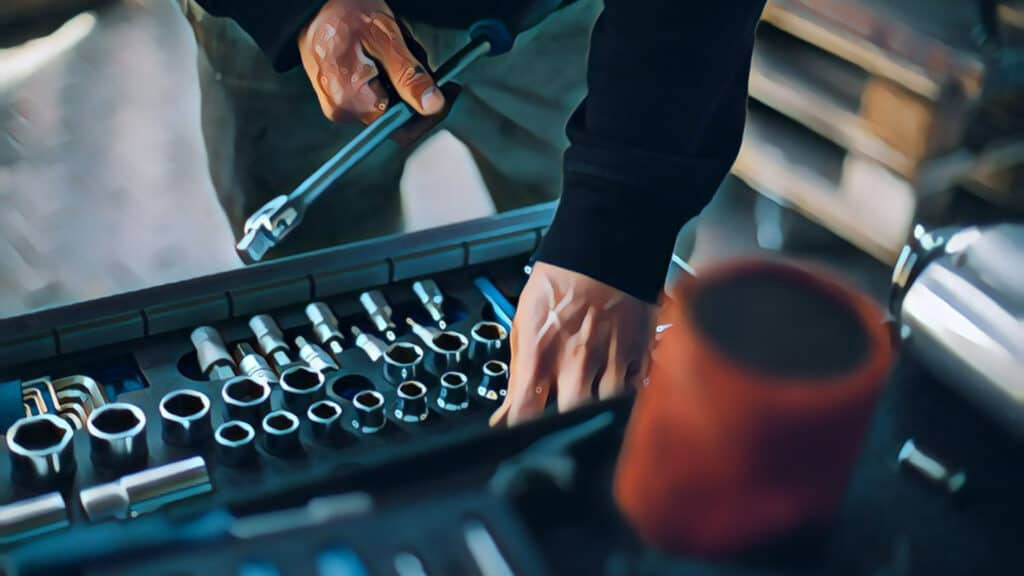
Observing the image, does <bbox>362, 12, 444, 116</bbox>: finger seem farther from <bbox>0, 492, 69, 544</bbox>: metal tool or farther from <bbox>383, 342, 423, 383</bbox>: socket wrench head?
<bbox>0, 492, 69, 544</bbox>: metal tool

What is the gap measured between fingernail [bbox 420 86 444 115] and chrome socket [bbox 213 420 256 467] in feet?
0.90

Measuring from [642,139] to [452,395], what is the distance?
0.18m

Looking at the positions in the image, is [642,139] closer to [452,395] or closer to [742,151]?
[452,395]

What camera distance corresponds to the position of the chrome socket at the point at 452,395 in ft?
1.78

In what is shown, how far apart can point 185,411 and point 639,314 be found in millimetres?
253

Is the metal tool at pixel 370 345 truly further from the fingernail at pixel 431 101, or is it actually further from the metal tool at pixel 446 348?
the fingernail at pixel 431 101

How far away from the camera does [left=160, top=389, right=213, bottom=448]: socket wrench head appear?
501 mm

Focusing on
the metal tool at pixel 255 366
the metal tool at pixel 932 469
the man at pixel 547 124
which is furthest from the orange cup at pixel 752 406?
the metal tool at pixel 255 366

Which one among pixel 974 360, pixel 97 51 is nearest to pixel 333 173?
pixel 974 360

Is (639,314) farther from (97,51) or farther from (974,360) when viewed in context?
(97,51)

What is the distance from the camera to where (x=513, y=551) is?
290 mm

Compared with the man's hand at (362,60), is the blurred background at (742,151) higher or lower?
lower

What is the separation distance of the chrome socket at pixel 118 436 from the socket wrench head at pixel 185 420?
0.5 inches

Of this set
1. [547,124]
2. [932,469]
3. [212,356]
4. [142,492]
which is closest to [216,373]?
[212,356]
